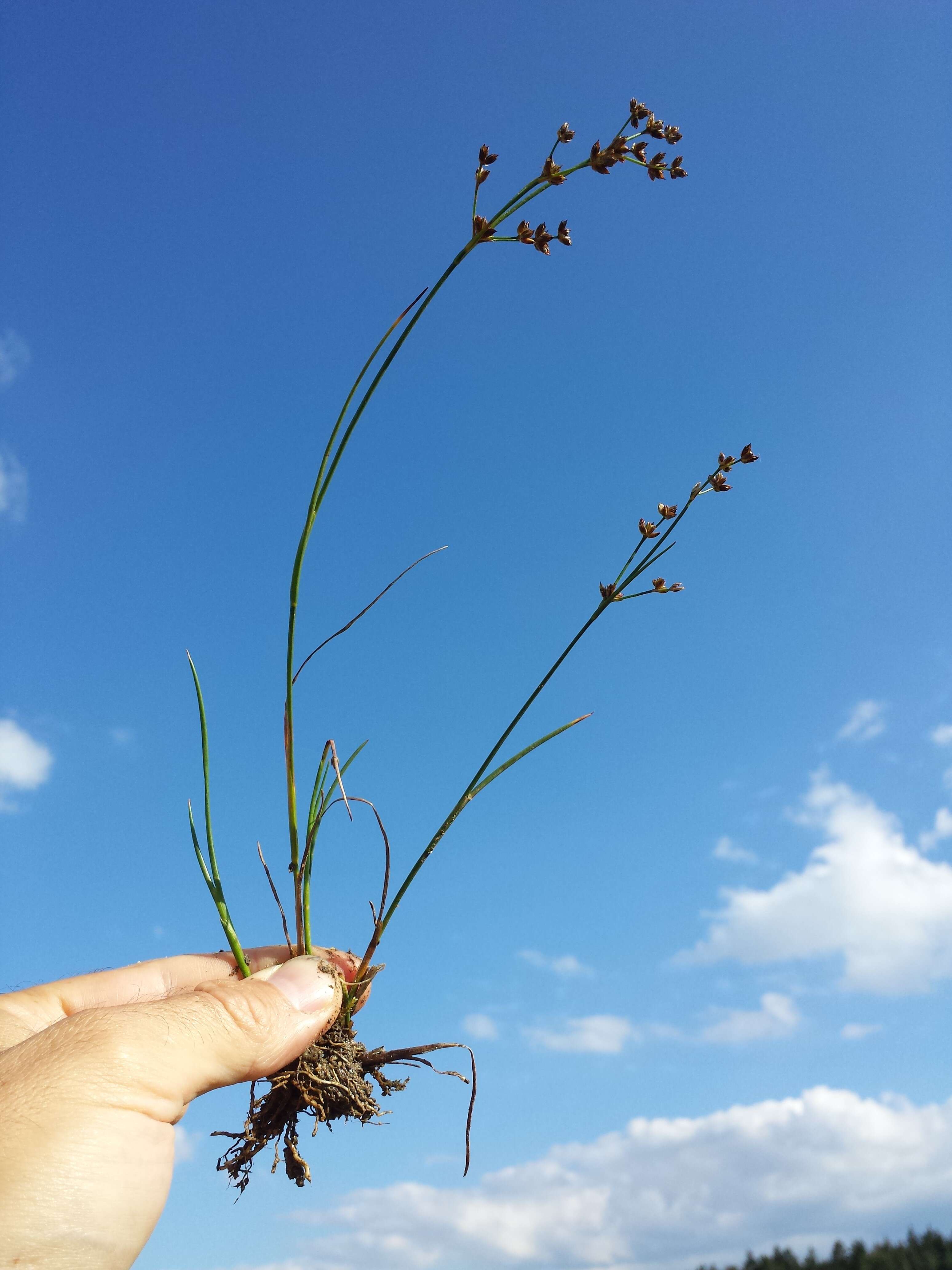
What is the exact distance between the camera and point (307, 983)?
2695 millimetres

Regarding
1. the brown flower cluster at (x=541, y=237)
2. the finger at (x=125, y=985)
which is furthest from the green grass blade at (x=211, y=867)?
the brown flower cluster at (x=541, y=237)

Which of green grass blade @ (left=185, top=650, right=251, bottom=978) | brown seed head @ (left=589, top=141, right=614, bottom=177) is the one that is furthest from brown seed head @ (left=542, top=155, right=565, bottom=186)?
green grass blade @ (left=185, top=650, right=251, bottom=978)

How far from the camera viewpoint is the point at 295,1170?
2.78 m

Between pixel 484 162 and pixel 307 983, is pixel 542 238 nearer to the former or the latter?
pixel 484 162

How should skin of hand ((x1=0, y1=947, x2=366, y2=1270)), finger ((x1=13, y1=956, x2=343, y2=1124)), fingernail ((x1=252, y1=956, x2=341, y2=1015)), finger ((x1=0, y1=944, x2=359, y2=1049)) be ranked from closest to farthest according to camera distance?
skin of hand ((x1=0, y1=947, x2=366, y2=1270)) → finger ((x1=13, y1=956, x2=343, y2=1124)) → fingernail ((x1=252, y1=956, x2=341, y2=1015)) → finger ((x1=0, y1=944, x2=359, y2=1049))

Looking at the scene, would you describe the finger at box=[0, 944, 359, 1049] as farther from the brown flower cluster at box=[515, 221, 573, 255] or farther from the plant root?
the brown flower cluster at box=[515, 221, 573, 255]

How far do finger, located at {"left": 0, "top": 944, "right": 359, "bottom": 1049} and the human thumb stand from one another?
0.93ft

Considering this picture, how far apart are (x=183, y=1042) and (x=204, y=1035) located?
70 mm

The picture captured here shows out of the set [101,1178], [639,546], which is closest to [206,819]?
[101,1178]

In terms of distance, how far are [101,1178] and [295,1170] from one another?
1.03 metres

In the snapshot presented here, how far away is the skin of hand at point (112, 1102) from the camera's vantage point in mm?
1841

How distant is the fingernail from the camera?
8.59 feet

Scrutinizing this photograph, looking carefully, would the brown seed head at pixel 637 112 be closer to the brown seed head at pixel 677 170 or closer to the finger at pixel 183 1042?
the brown seed head at pixel 677 170

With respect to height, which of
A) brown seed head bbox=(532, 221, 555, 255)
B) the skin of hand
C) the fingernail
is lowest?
the skin of hand
